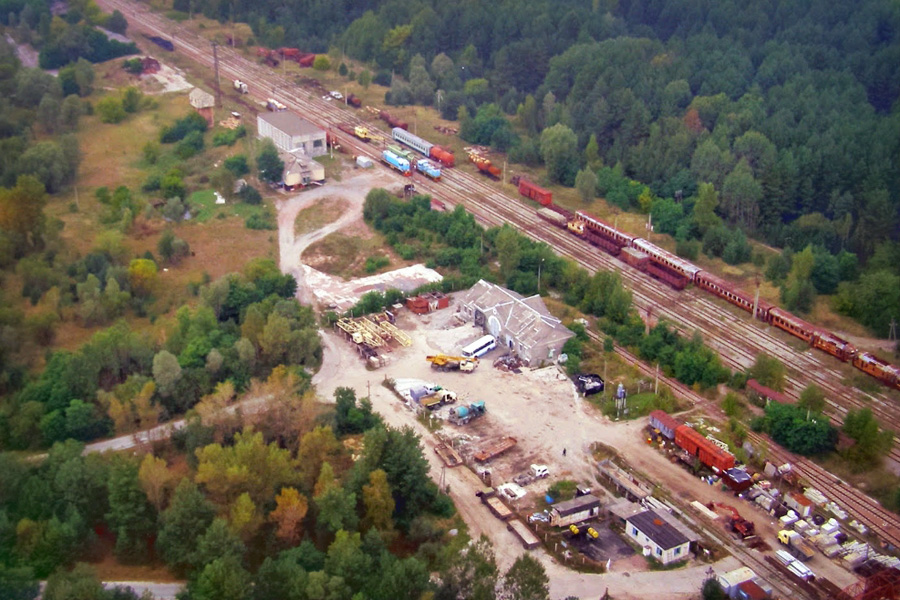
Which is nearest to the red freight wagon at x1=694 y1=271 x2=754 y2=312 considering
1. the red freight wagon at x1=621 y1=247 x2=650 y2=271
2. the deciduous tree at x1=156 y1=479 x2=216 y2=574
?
the red freight wagon at x1=621 y1=247 x2=650 y2=271

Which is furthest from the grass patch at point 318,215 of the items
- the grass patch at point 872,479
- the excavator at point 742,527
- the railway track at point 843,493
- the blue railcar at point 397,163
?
the grass patch at point 872,479

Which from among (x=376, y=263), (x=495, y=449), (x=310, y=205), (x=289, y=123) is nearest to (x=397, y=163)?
(x=310, y=205)

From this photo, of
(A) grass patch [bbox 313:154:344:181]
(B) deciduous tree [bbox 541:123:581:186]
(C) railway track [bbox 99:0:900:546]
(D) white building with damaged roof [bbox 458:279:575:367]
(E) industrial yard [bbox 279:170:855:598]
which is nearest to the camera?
(E) industrial yard [bbox 279:170:855:598]

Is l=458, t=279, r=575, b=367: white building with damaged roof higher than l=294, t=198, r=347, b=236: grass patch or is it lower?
higher

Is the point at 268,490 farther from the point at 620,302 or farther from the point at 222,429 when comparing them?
the point at 620,302

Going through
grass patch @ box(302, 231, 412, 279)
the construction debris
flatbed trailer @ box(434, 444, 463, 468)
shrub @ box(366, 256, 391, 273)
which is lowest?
grass patch @ box(302, 231, 412, 279)

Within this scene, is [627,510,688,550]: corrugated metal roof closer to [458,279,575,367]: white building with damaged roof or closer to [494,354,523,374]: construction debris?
[494,354,523,374]: construction debris

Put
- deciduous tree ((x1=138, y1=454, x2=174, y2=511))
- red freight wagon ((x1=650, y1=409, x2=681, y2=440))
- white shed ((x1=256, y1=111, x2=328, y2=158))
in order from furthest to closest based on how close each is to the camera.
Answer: white shed ((x1=256, y1=111, x2=328, y2=158)) < red freight wagon ((x1=650, y1=409, x2=681, y2=440)) < deciduous tree ((x1=138, y1=454, x2=174, y2=511))

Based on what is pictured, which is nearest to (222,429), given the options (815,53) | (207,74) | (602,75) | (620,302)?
(620,302)
